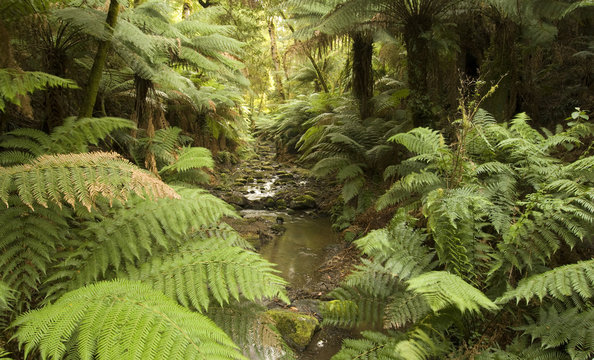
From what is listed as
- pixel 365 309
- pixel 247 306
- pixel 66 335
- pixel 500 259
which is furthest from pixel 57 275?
pixel 500 259

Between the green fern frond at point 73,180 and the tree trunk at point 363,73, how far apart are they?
4611 millimetres

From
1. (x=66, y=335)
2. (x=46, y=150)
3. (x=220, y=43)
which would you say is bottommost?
(x=66, y=335)

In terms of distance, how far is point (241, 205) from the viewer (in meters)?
5.86

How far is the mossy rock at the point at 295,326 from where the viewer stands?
7.93 feet

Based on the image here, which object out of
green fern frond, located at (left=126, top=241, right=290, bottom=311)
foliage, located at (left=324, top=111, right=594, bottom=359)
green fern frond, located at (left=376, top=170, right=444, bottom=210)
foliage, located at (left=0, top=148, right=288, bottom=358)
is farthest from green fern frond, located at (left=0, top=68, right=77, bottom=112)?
green fern frond, located at (left=376, top=170, right=444, bottom=210)

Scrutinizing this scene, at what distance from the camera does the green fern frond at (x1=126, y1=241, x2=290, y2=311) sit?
141 cm

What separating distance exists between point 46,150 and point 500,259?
9.43 ft

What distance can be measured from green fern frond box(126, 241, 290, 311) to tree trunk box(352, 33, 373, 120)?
4.63m

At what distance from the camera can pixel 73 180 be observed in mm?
1380

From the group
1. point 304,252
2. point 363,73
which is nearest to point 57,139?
point 304,252

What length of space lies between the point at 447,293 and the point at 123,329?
135 cm

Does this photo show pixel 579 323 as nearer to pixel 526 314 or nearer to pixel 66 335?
pixel 526 314

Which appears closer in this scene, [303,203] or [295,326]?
[295,326]

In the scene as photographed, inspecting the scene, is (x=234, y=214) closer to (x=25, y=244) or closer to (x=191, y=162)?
(x=25, y=244)
